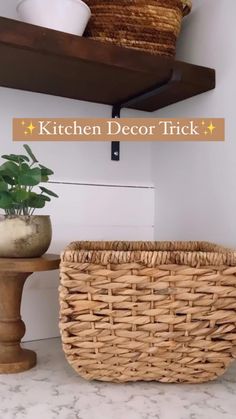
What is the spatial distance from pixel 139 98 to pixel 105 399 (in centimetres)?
73

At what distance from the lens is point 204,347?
75 cm

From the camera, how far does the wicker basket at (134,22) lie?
3.26 feet

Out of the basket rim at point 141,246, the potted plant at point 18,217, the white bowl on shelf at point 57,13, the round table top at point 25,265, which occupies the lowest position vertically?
the round table top at point 25,265

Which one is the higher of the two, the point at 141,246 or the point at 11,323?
the point at 141,246

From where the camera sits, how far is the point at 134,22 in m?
1.00

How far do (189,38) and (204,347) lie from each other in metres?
0.81

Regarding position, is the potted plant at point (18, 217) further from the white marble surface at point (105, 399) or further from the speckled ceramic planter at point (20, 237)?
the white marble surface at point (105, 399)

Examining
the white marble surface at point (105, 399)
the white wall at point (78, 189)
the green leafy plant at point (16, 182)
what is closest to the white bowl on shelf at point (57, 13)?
the white wall at point (78, 189)

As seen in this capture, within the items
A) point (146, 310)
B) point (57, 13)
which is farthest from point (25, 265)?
point (57, 13)

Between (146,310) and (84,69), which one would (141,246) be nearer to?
(146,310)

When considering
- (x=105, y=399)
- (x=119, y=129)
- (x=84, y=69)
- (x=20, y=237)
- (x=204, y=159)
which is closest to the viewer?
(x=105, y=399)

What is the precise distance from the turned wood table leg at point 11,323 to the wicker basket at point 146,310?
16 cm

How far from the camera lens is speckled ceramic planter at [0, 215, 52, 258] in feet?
2.81

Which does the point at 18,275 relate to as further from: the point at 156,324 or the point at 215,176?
the point at 215,176
